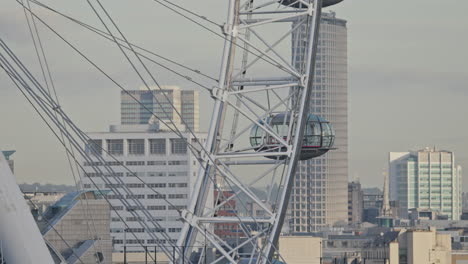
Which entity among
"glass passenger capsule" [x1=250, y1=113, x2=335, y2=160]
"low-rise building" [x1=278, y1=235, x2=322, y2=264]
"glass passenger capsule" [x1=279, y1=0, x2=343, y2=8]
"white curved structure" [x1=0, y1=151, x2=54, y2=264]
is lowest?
"low-rise building" [x1=278, y1=235, x2=322, y2=264]

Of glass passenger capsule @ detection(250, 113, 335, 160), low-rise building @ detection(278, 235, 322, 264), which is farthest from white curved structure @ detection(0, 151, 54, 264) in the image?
low-rise building @ detection(278, 235, 322, 264)

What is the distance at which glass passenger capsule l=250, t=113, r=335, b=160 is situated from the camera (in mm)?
43438

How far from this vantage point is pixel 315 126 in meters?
47.9

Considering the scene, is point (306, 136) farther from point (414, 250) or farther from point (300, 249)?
point (300, 249)

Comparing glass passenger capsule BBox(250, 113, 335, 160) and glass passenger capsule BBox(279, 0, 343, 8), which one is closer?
glass passenger capsule BBox(279, 0, 343, 8)

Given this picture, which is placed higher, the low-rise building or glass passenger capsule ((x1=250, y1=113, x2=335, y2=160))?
glass passenger capsule ((x1=250, y1=113, x2=335, y2=160))

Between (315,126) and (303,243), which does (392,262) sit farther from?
(315,126)

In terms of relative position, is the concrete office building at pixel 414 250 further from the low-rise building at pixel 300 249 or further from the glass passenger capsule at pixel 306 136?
the glass passenger capsule at pixel 306 136

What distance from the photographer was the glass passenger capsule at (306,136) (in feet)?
143

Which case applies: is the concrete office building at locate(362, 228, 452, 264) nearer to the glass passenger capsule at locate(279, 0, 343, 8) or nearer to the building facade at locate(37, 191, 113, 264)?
the building facade at locate(37, 191, 113, 264)

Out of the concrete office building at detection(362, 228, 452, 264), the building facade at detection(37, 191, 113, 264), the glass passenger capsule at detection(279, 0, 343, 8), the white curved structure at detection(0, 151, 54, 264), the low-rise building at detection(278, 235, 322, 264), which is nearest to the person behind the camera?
the white curved structure at detection(0, 151, 54, 264)

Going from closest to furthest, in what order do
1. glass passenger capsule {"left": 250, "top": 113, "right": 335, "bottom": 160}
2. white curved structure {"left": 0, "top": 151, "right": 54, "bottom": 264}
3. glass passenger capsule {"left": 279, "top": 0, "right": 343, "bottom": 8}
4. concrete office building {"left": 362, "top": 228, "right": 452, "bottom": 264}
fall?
white curved structure {"left": 0, "top": 151, "right": 54, "bottom": 264}, glass passenger capsule {"left": 279, "top": 0, "right": 343, "bottom": 8}, glass passenger capsule {"left": 250, "top": 113, "right": 335, "bottom": 160}, concrete office building {"left": 362, "top": 228, "right": 452, "bottom": 264}

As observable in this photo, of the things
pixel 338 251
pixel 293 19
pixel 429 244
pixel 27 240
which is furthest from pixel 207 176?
pixel 338 251

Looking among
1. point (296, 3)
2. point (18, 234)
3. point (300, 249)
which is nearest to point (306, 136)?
point (296, 3)
